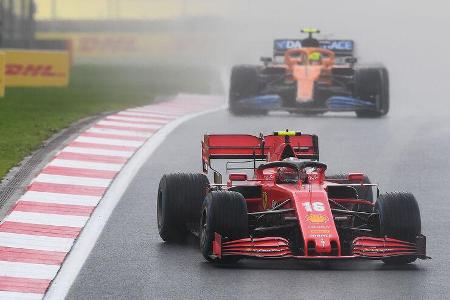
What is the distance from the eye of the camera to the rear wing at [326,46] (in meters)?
30.8

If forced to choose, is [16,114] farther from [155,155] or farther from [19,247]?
[19,247]

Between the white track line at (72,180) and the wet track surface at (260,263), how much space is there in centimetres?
38

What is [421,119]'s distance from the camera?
29344 millimetres

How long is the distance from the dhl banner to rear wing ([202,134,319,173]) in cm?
2245

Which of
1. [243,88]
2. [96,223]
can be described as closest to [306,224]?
[96,223]

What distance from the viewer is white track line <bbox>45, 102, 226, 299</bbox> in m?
11.4

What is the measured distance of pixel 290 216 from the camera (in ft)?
40.5

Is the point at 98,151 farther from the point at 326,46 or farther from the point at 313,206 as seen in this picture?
the point at 326,46

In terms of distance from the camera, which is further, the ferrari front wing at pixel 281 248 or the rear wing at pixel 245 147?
the rear wing at pixel 245 147

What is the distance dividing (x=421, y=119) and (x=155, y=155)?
394 inches

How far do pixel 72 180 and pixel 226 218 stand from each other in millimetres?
5684

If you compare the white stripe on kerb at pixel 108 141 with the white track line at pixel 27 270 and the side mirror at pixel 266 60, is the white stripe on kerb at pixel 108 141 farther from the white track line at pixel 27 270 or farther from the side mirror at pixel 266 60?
the white track line at pixel 27 270

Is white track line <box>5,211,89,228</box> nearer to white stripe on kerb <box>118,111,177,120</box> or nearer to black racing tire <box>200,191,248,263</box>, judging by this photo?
black racing tire <box>200,191,248,263</box>

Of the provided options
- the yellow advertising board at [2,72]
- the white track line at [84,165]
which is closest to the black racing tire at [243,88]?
the yellow advertising board at [2,72]
